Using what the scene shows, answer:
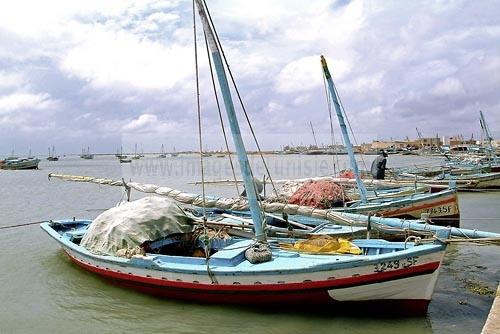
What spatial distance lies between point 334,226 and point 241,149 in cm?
523

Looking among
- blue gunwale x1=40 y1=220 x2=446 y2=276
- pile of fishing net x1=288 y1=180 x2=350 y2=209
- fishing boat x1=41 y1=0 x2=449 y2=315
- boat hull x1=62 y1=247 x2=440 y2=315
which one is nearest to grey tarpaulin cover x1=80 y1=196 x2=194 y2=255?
fishing boat x1=41 y1=0 x2=449 y2=315

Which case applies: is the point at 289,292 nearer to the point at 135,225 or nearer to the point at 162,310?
the point at 162,310

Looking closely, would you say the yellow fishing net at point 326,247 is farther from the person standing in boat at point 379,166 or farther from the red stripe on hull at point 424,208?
the person standing in boat at point 379,166

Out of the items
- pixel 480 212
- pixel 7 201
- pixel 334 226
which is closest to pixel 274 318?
pixel 334 226

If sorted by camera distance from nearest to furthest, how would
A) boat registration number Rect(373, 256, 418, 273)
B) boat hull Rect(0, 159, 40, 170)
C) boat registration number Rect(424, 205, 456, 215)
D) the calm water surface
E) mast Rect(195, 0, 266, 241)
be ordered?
1. boat registration number Rect(373, 256, 418, 273)
2. the calm water surface
3. mast Rect(195, 0, 266, 241)
4. boat registration number Rect(424, 205, 456, 215)
5. boat hull Rect(0, 159, 40, 170)

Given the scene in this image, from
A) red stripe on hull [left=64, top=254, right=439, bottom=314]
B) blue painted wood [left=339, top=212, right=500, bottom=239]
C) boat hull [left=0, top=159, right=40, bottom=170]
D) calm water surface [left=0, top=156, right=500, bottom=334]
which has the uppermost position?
boat hull [left=0, top=159, right=40, bottom=170]

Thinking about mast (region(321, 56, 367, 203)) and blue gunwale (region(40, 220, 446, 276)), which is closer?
blue gunwale (region(40, 220, 446, 276))

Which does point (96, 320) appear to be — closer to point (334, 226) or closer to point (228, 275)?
point (228, 275)

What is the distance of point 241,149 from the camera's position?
1117 centimetres

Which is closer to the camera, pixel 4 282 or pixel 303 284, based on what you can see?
pixel 303 284

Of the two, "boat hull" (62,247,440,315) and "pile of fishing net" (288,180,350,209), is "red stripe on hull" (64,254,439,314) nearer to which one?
"boat hull" (62,247,440,315)

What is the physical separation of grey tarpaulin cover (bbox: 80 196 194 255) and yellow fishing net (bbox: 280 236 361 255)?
3701 millimetres

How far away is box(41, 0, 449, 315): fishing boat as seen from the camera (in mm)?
9250

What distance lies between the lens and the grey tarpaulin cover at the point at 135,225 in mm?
12125
